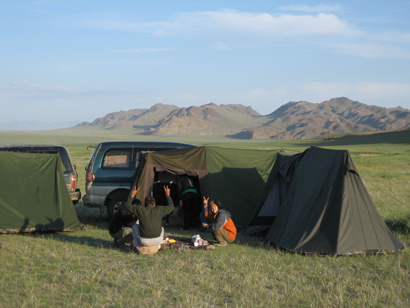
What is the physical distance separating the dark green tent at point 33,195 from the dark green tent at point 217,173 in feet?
6.04

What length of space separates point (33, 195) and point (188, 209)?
3.75 meters

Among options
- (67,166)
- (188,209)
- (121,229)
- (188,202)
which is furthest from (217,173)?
(67,166)

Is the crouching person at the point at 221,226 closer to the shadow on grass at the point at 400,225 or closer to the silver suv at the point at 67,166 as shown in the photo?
the shadow on grass at the point at 400,225

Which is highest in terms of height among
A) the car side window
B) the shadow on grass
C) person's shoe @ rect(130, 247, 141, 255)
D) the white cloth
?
the car side window

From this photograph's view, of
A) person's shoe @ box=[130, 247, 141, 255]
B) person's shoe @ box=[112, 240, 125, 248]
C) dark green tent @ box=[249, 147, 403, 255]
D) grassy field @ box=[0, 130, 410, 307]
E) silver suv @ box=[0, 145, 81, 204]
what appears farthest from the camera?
silver suv @ box=[0, 145, 81, 204]

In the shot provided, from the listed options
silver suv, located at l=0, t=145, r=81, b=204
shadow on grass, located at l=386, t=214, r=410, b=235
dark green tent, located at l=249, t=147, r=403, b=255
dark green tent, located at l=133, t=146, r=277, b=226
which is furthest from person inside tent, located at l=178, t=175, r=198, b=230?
shadow on grass, located at l=386, t=214, r=410, b=235

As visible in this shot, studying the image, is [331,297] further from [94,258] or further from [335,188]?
[94,258]

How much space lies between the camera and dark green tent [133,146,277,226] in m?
10.4

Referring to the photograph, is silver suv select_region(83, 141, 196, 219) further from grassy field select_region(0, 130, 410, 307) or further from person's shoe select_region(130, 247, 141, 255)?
person's shoe select_region(130, 247, 141, 255)

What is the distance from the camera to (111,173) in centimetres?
1095

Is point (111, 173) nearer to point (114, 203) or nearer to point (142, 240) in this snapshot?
point (114, 203)

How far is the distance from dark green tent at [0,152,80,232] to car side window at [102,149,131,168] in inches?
51.4

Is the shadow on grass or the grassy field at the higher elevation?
the grassy field

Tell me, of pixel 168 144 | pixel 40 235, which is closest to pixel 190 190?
pixel 168 144
